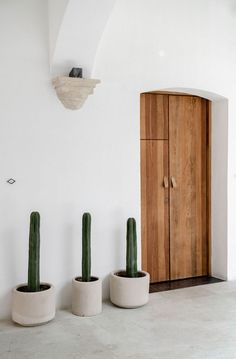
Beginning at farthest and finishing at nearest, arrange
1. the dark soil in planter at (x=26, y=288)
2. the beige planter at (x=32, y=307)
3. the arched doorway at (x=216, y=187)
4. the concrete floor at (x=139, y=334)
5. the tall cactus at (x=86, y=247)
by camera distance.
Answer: the arched doorway at (x=216, y=187) < the tall cactus at (x=86, y=247) < the dark soil in planter at (x=26, y=288) < the beige planter at (x=32, y=307) < the concrete floor at (x=139, y=334)

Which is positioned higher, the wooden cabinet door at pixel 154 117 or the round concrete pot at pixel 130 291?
the wooden cabinet door at pixel 154 117

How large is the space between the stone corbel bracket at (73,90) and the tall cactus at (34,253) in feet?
3.48

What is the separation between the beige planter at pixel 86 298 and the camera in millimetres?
3869

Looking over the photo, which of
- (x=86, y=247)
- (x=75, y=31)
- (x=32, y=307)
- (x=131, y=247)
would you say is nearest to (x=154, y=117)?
(x=75, y=31)

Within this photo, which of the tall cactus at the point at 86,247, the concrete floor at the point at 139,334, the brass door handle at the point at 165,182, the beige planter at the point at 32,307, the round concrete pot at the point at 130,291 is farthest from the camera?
the brass door handle at the point at 165,182

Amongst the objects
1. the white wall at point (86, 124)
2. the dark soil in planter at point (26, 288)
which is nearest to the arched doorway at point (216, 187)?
the white wall at point (86, 124)

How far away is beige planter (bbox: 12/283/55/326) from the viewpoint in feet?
11.9

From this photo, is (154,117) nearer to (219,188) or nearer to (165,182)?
(165,182)

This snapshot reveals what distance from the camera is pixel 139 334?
3457 mm

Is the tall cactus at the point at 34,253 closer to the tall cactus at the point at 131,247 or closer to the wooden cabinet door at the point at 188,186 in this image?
the tall cactus at the point at 131,247

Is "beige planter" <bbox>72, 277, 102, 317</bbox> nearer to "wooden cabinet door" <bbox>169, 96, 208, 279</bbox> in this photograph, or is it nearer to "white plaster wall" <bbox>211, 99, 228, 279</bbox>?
"wooden cabinet door" <bbox>169, 96, 208, 279</bbox>

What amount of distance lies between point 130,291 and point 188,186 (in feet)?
5.05

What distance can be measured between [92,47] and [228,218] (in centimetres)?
242

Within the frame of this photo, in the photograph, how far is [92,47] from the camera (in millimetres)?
3984
